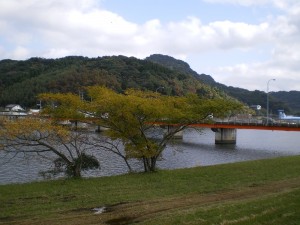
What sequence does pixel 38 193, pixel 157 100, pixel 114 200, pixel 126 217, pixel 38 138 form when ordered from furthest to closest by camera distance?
pixel 157 100 → pixel 38 138 → pixel 38 193 → pixel 114 200 → pixel 126 217

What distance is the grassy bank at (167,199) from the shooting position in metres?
11.6

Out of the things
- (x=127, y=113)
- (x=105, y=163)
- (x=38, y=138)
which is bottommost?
(x=105, y=163)

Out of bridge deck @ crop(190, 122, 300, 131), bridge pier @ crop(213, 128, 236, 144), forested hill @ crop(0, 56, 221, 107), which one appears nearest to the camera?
bridge deck @ crop(190, 122, 300, 131)

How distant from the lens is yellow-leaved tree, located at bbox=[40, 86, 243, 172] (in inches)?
980

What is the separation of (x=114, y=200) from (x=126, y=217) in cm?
353

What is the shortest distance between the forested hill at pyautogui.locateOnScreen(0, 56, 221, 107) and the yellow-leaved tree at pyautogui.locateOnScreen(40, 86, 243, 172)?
8435cm

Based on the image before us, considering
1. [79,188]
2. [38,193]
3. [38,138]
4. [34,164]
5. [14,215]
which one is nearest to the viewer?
[14,215]

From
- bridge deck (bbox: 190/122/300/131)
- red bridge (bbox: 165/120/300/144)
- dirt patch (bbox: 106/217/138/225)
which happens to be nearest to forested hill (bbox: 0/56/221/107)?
red bridge (bbox: 165/120/300/144)

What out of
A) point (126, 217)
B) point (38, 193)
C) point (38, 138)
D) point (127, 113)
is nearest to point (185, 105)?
point (127, 113)

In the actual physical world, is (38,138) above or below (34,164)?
above

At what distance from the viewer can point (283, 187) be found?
17953mm

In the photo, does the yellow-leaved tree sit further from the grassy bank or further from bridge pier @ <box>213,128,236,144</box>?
bridge pier @ <box>213,128,236,144</box>

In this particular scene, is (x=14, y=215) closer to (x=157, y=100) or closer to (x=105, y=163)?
(x=157, y=100)

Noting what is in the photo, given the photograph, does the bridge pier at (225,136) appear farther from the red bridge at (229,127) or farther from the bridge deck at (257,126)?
the bridge deck at (257,126)
